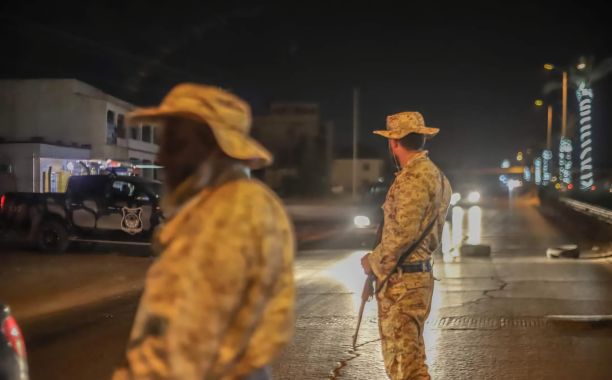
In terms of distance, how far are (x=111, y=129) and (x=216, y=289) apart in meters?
37.9

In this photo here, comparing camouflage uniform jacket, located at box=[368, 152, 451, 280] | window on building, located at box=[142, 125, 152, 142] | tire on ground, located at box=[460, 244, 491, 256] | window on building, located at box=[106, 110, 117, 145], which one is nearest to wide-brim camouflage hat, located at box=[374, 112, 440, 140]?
camouflage uniform jacket, located at box=[368, 152, 451, 280]

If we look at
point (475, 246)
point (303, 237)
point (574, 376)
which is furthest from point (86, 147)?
point (574, 376)

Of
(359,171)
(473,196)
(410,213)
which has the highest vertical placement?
(410,213)

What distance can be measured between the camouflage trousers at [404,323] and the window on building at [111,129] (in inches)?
1374

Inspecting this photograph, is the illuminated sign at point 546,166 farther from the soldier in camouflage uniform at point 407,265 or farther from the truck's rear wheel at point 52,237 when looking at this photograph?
the soldier in camouflage uniform at point 407,265

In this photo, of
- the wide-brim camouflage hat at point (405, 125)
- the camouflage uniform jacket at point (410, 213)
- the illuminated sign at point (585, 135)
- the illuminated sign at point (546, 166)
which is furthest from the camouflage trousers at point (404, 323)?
the illuminated sign at point (546, 166)

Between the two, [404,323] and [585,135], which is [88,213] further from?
[585,135]

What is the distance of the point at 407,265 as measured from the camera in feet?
13.8

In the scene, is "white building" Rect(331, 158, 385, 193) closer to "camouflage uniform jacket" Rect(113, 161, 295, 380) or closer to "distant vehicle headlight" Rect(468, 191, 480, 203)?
"distant vehicle headlight" Rect(468, 191, 480, 203)

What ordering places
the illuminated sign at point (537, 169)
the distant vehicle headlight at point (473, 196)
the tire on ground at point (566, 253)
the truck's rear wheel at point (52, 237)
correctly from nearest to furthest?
the tire on ground at point (566, 253)
the truck's rear wheel at point (52, 237)
the distant vehicle headlight at point (473, 196)
the illuminated sign at point (537, 169)

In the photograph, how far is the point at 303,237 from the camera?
74.7 ft

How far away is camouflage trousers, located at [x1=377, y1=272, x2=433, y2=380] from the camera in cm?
413

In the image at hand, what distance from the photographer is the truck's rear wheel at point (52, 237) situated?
1653 centimetres

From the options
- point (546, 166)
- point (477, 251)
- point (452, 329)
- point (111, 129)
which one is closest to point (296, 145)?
point (546, 166)
